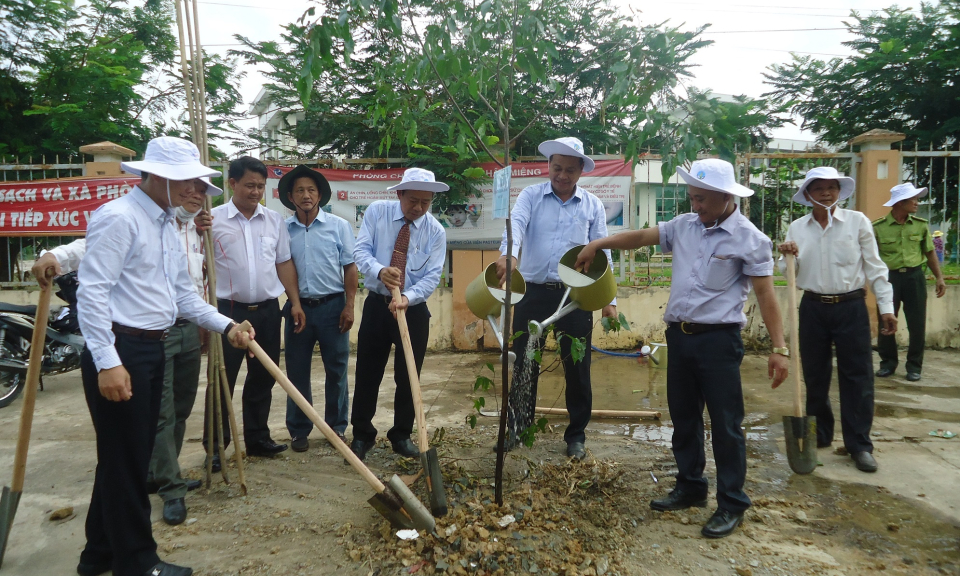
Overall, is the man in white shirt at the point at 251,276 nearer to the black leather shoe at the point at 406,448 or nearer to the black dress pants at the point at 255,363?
the black dress pants at the point at 255,363

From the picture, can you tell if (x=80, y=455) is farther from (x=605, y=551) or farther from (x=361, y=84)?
(x=361, y=84)

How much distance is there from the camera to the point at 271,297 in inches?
151

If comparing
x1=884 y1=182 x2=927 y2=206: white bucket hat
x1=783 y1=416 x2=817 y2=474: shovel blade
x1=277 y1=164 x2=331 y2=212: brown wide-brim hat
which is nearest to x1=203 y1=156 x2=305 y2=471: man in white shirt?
x1=277 y1=164 x2=331 y2=212: brown wide-brim hat

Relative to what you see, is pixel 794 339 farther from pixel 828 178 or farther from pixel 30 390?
pixel 30 390

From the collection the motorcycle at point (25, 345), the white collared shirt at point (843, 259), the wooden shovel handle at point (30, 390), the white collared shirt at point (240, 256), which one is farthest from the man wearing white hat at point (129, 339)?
the white collared shirt at point (843, 259)

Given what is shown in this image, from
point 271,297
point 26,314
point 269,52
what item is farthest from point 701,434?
point 269,52

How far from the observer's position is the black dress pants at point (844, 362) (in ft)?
12.4

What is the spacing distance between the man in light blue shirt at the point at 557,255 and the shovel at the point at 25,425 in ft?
7.76

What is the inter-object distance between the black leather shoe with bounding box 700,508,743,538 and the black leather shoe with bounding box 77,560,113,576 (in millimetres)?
2571

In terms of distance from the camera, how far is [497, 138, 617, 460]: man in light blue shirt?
3.81m

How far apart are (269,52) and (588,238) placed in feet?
21.8

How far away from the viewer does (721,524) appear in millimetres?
2838

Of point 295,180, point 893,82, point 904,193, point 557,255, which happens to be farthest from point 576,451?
point 893,82

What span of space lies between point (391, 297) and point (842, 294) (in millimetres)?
2761
